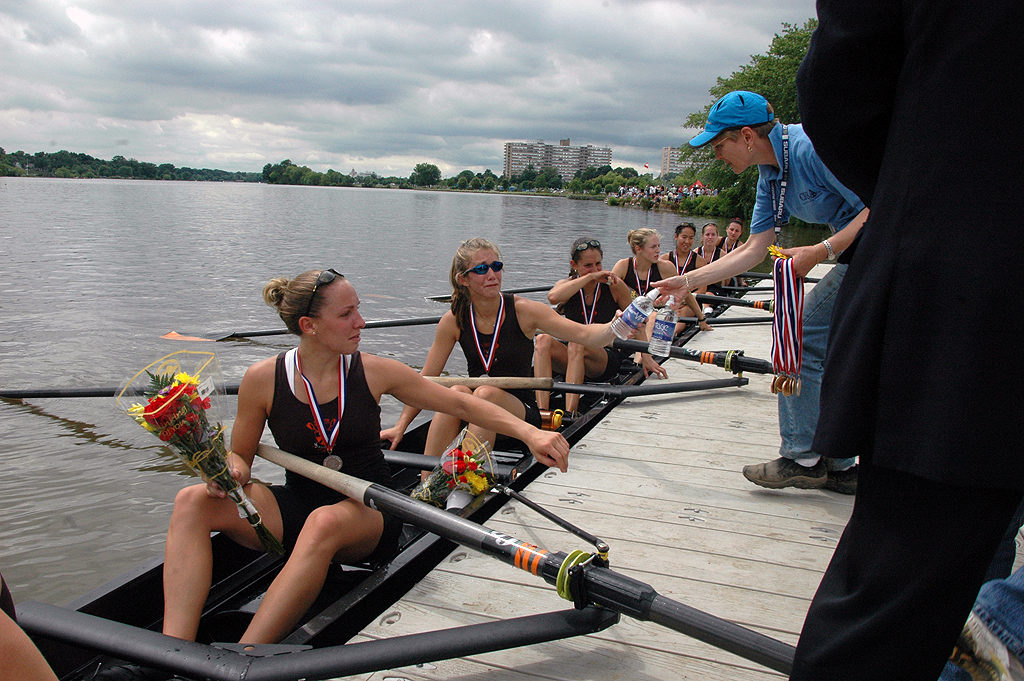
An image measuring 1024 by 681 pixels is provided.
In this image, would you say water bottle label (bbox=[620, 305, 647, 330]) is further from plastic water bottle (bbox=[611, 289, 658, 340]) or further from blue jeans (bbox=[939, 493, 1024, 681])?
blue jeans (bbox=[939, 493, 1024, 681])

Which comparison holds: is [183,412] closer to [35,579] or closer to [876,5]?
[876,5]

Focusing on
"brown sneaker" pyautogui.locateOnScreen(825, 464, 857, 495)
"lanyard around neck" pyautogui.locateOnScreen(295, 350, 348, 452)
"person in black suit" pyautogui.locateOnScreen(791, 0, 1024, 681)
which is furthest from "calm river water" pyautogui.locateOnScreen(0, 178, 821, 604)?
"person in black suit" pyautogui.locateOnScreen(791, 0, 1024, 681)

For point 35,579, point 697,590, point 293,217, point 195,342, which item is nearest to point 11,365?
point 195,342

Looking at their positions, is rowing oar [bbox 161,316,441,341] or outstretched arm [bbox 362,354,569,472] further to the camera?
rowing oar [bbox 161,316,441,341]

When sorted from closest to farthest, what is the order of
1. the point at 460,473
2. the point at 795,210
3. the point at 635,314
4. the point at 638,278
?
the point at 460,473 < the point at 795,210 < the point at 635,314 < the point at 638,278

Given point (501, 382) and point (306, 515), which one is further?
point (501, 382)

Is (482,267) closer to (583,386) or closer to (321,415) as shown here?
(583,386)

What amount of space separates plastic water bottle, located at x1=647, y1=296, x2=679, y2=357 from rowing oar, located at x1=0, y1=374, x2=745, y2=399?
723 millimetres

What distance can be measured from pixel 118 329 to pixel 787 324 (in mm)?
11959

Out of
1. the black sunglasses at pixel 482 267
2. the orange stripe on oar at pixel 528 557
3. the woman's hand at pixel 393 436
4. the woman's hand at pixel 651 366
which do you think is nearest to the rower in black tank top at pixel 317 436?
the orange stripe on oar at pixel 528 557

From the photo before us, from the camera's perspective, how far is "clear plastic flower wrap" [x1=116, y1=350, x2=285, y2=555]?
2725 mm

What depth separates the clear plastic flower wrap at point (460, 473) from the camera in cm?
333

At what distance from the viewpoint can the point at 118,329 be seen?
39.9 ft

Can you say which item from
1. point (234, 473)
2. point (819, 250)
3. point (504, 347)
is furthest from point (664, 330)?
point (234, 473)
